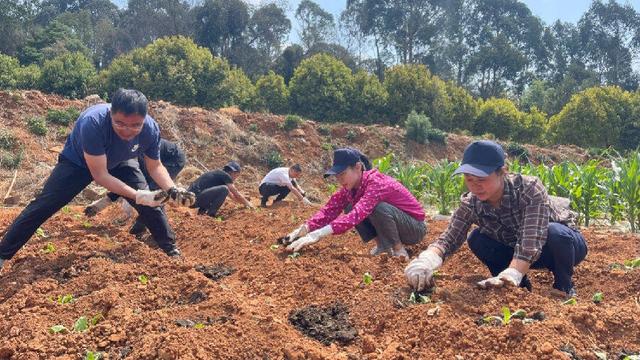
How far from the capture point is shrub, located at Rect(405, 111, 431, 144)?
67.9 feet

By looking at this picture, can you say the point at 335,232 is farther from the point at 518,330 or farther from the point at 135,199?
the point at 518,330

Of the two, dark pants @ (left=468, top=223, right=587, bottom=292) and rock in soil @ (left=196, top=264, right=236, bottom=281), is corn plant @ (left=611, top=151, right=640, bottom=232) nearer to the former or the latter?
dark pants @ (left=468, top=223, right=587, bottom=292)

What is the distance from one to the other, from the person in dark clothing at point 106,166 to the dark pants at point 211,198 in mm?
2816

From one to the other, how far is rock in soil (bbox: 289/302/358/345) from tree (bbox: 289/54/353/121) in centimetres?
2003

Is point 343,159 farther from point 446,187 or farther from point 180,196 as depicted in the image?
point 446,187

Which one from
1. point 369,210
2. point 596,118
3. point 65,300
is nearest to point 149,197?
point 65,300

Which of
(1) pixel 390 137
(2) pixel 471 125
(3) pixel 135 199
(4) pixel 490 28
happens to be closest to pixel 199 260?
(3) pixel 135 199

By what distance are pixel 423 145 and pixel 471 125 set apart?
5.85m

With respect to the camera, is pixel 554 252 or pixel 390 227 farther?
pixel 390 227

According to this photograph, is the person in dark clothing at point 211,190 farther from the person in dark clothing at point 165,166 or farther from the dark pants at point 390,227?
the dark pants at point 390,227

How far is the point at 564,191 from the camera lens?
22.8 ft

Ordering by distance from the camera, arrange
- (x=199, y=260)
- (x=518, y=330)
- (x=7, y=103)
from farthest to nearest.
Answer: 1. (x=7, y=103)
2. (x=199, y=260)
3. (x=518, y=330)

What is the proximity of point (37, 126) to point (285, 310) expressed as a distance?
40.7ft

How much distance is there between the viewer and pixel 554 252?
10.0ft
